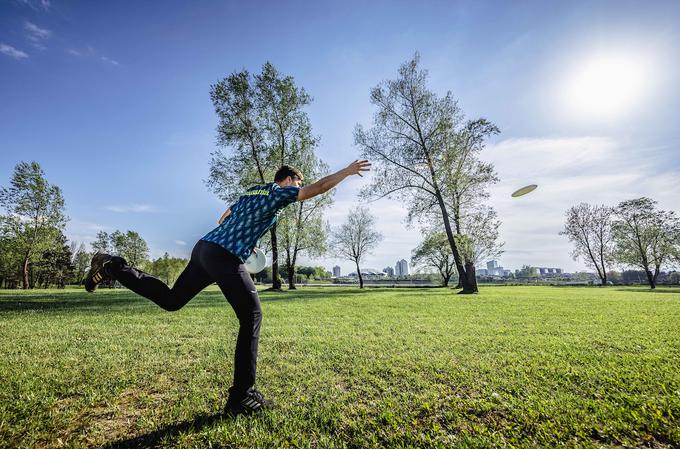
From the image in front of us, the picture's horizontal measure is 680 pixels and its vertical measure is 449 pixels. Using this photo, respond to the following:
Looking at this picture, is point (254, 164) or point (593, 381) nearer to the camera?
point (593, 381)

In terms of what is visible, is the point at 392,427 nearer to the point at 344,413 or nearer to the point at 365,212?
the point at 344,413

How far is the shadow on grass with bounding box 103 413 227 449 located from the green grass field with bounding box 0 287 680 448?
18 mm

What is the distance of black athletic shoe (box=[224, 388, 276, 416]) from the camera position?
3.22m

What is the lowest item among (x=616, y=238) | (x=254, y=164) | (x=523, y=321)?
(x=523, y=321)

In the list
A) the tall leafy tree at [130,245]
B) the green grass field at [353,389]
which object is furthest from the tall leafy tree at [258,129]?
the tall leafy tree at [130,245]

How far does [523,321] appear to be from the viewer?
9117 mm

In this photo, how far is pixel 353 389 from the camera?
3867 millimetres

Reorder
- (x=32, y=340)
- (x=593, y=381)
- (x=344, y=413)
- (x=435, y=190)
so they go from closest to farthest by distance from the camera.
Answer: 1. (x=344, y=413)
2. (x=593, y=381)
3. (x=32, y=340)
4. (x=435, y=190)

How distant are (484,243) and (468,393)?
28.2m

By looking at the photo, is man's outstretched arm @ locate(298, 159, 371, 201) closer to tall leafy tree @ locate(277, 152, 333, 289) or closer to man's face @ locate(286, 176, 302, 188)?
man's face @ locate(286, 176, 302, 188)

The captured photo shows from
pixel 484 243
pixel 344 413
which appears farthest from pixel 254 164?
pixel 344 413

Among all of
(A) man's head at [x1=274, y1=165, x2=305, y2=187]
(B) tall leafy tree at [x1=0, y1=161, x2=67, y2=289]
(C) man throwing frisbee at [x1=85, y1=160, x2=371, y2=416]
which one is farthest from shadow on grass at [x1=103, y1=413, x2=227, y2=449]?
(B) tall leafy tree at [x1=0, y1=161, x2=67, y2=289]

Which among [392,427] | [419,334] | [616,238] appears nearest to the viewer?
[392,427]

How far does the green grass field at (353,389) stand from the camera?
279 centimetres
